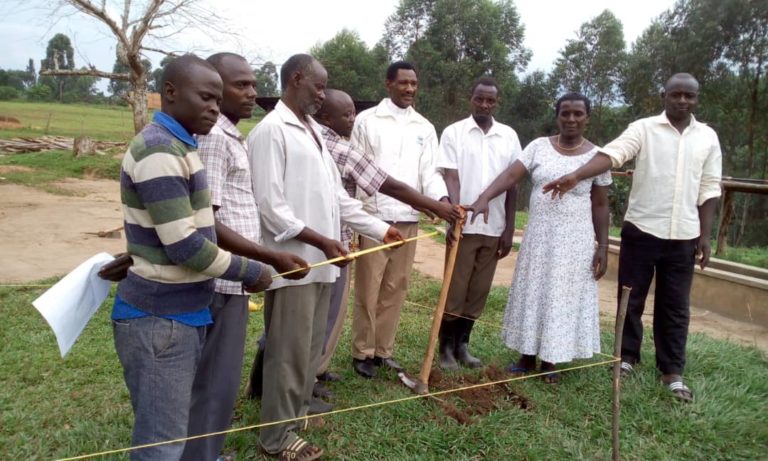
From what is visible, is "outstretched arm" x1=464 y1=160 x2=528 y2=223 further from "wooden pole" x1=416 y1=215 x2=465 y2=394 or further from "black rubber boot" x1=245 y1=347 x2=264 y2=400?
"black rubber boot" x1=245 y1=347 x2=264 y2=400

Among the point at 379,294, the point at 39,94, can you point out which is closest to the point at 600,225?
the point at 379,294

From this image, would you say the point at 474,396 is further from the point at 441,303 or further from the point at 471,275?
the point at 471,275

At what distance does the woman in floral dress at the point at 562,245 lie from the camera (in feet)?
12.1

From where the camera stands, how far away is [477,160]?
12.8ft

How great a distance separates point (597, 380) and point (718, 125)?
17090mm

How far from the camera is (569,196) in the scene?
366 cm

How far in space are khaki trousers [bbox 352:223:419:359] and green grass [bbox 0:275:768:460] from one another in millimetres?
252

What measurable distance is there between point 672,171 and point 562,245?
2.67ft

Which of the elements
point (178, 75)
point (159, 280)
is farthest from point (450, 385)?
point (178, 75)

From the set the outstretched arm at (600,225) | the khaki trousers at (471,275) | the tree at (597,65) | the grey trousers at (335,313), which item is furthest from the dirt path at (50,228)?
the tree at (597,65)

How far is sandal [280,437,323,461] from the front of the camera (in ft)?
8.82

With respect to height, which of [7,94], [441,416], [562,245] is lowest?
[441,416]

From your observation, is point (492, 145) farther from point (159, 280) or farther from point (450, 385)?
point (159, 280)

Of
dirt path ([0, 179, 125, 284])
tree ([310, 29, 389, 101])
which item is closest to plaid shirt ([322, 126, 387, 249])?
dirt path ([0, 179, 125, 284])
